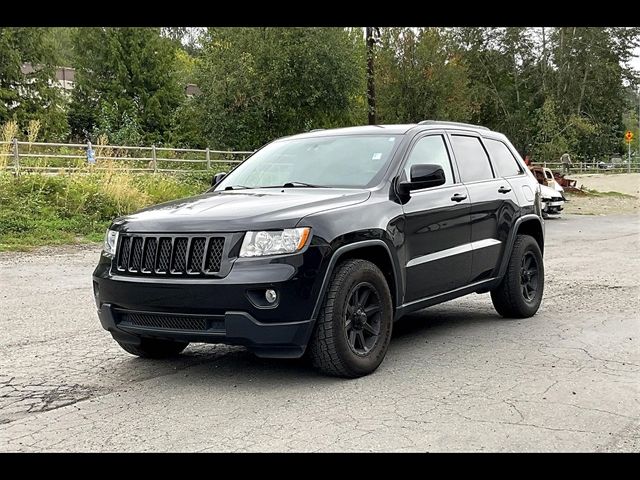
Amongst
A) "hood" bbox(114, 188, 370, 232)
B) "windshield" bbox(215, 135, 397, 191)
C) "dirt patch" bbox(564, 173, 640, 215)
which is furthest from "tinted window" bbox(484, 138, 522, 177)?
"dirt patch" bbox(564, 173, 640, 215)

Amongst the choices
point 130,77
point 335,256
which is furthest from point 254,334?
point 130,77

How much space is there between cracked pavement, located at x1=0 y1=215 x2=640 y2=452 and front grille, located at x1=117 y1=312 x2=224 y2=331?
1.40 feet

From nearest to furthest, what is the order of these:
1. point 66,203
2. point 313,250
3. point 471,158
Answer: point 313,250, point 471,158, point 66,203

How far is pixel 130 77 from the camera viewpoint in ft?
163

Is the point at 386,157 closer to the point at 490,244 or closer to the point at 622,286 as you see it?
the point at 490,244

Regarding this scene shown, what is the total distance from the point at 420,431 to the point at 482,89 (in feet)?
185

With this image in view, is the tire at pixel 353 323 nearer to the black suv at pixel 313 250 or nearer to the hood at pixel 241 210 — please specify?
the black suv at pixel 313 250

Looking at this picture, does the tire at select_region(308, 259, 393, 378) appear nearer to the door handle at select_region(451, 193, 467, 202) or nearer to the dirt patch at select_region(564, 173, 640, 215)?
the door handle at select_region(451, 193, 467, 202)

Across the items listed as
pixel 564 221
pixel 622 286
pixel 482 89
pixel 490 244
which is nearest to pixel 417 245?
pixel 490 244

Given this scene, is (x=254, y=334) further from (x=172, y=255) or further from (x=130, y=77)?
(x=130, y=77)

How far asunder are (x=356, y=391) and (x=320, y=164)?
2033 mm

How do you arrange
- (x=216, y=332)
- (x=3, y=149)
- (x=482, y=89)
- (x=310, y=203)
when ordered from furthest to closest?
(x=482, y=89), (x=3, y=149), (x=310, y=203), (x=216, y=332)

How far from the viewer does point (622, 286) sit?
944 centimetres

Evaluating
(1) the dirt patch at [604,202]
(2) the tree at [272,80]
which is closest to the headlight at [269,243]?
(1) the dirt patch at [604,202]
